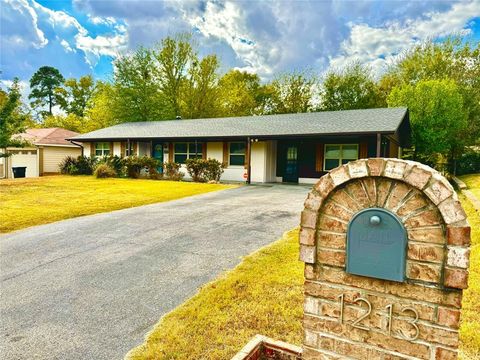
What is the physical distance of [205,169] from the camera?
1697 cm

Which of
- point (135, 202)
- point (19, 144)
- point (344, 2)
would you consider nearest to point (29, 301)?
point (135, 202)

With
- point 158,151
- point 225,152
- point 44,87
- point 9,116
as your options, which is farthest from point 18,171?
point 44,87

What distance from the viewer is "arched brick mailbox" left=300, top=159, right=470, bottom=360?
158cm

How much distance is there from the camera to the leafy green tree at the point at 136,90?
30.4 metres

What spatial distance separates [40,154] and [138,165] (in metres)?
10.9

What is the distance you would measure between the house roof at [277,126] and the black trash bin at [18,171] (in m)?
4.89

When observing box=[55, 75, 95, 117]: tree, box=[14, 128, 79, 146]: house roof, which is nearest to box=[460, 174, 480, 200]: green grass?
box=[14, 128, 79, 146]: house roof

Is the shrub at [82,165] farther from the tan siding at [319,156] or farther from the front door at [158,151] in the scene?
the tan siding at [319,156]

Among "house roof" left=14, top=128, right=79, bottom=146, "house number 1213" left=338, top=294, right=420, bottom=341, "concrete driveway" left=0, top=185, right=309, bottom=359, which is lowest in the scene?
"concrete driveway" left=0, top=185, right=309, bottom=359

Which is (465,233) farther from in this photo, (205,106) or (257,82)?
(257,82)

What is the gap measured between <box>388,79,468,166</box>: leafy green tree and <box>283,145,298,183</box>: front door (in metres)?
6.75

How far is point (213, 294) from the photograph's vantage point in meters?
3.49

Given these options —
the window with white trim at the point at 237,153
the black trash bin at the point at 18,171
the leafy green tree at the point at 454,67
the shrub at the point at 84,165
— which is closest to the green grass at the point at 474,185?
the leafy green tree at the point at 454,67

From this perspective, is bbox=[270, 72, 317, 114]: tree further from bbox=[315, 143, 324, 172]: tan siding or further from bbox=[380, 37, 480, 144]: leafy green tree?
bbox=[315, 143, 324, 172]: tan siding
